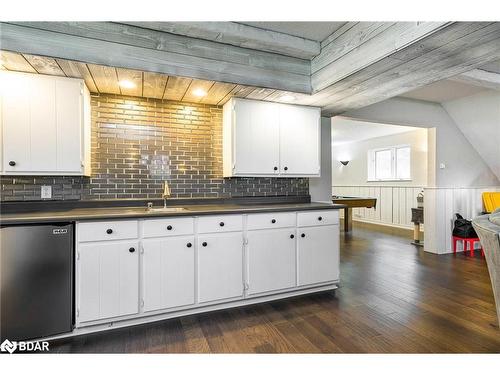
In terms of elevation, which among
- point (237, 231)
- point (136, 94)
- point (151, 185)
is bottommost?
point (237, 231)

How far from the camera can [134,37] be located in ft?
7.34

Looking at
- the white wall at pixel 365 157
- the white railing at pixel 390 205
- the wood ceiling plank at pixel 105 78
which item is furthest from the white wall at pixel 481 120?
the wood ceiling plank at pixel 105 78

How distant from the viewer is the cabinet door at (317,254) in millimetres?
2879

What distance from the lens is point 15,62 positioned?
6.91 feet

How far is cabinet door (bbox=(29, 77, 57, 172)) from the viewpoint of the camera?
2297mm

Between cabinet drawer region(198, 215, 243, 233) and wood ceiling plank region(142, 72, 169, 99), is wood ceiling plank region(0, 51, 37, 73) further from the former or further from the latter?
cabinet drawer region(198, 215, 243, 233)

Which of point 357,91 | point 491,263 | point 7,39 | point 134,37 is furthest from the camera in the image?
point 357,91

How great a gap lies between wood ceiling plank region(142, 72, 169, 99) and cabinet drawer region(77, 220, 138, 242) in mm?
1205

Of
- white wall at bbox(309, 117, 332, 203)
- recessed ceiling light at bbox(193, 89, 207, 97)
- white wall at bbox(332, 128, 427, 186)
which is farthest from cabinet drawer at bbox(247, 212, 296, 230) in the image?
white wall at bbox(332, 128, 427, 186)

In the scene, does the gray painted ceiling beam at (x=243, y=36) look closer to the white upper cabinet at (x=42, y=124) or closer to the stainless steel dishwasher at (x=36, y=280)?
the white upper cabinet at (x=42, y=124)
